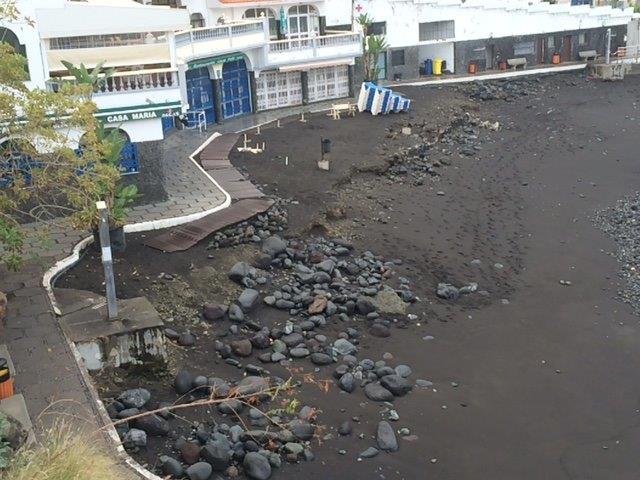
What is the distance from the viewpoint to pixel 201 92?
41.1 metres

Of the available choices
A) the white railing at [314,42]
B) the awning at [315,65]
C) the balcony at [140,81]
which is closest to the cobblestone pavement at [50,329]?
the balcony at [140,81]

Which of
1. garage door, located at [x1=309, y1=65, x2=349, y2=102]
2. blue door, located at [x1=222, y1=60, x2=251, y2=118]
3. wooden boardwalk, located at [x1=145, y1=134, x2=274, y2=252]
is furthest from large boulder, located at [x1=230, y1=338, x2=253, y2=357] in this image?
garage door, located at [x1=309, y1=65, x2=349, y2=102]

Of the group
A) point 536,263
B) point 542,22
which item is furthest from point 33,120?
point 542,22

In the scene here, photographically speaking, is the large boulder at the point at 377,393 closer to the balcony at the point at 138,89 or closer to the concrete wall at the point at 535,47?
the balcony at the point at 138,89

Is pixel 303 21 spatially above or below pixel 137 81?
above

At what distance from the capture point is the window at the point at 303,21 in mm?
46438

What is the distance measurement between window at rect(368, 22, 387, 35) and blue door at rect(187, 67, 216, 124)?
14.3m

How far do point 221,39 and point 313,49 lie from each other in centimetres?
663

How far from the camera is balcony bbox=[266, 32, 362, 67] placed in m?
43.1

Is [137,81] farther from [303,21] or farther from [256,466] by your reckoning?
[303,21]

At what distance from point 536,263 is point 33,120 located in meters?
16.8

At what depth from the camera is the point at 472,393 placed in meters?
18.9

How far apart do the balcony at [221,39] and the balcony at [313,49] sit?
1.06 m

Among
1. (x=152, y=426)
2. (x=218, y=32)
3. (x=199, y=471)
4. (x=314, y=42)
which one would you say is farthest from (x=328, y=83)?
(x=199, y=471)
